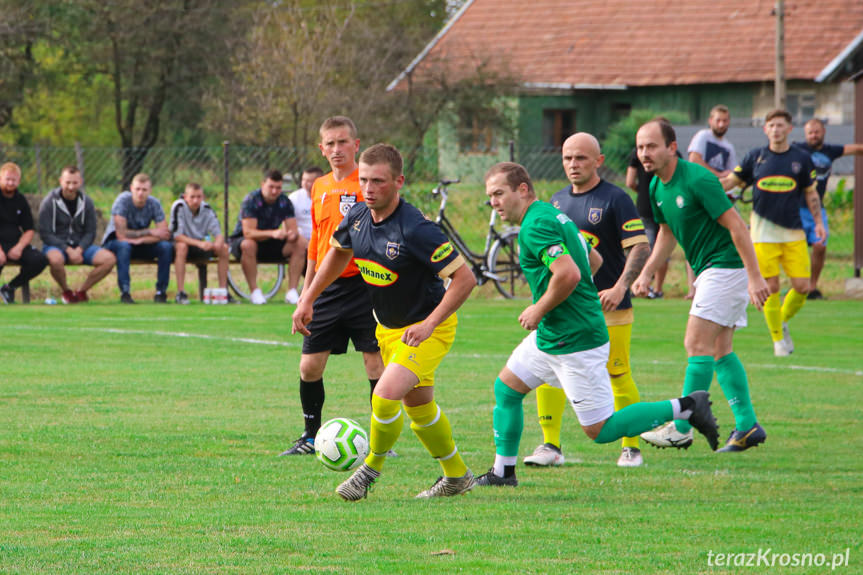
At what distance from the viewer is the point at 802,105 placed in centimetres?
4306

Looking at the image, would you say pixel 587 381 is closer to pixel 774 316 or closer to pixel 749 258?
pixel 749 258

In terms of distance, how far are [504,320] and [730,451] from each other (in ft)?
24.5

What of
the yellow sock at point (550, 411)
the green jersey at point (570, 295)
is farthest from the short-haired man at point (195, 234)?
the green jersey at point (570, 295)

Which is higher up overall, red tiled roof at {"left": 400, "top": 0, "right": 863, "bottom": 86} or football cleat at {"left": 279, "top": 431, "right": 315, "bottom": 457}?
red tiled roof at {"left": 400, "top": 0, "right": 863, "bottom": 86}

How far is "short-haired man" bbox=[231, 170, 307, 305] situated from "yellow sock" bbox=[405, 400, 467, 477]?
10944mm

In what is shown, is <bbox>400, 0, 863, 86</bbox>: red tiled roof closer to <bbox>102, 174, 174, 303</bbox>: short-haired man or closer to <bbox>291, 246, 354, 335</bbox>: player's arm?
<bbox>102, 174, 174, 303</bbox>: short-haired man

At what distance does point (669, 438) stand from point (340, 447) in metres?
2.46

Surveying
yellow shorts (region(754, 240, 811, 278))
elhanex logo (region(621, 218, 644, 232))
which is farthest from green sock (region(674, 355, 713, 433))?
yellow shorts (region(754, 240, 811, 278))

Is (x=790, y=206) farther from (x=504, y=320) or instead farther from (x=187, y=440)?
(x=187, y=440)

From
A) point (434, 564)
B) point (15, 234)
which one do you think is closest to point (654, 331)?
point (15, 234)

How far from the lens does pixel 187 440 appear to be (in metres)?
7.68

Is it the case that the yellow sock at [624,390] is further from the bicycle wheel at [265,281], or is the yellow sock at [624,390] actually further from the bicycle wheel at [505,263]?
the bicycle wheel at [265,281]

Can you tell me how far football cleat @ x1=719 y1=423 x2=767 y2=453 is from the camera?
7.84 metres

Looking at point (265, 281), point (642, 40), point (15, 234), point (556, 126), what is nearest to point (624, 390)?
point (15, 234)
